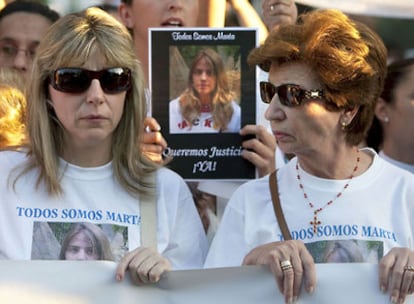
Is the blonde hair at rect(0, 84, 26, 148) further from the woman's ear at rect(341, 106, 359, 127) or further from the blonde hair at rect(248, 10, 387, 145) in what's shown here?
the woman's ear at rect(341, 106, 359, 127)

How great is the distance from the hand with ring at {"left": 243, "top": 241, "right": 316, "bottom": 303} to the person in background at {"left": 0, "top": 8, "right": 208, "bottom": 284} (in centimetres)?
46

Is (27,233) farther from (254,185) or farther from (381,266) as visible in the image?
(381,266)

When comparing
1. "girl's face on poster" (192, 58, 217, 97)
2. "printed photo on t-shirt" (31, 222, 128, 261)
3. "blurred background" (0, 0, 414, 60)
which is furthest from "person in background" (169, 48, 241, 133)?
"blurred background" (0, 0, 414, 60)

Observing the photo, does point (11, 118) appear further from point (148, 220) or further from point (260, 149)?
point (260, 149)

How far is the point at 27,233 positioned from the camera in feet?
11.3

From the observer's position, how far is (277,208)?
3.51 m

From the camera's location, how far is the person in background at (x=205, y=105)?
4.00 metres

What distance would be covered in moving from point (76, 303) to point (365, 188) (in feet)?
3.20

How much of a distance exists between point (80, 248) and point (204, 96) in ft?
2.77

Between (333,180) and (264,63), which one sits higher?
(264,63)

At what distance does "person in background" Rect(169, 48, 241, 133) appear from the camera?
400 centimetres

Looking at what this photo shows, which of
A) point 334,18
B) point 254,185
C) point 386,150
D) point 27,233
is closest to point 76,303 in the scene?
point 27,233

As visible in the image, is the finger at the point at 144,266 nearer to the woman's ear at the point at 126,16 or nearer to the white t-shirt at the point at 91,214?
the white t-shirt at the point at 91,214

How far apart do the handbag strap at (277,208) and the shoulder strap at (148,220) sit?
0.38m
